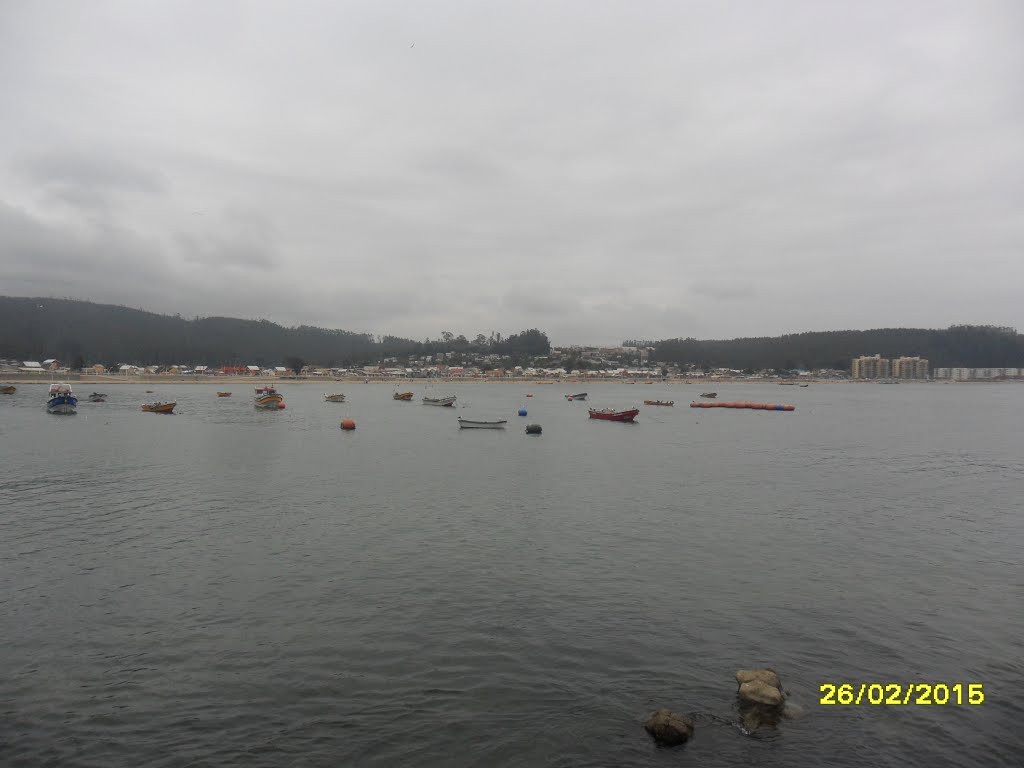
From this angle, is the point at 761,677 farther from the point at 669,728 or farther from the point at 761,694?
the point at 669,728

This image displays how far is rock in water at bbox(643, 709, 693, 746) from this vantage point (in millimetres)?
10148

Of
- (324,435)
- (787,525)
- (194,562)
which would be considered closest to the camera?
(194,562)

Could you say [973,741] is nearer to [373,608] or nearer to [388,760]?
[388,760]

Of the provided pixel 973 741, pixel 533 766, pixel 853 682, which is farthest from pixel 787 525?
pixel 533 766

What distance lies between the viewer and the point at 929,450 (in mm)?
52094

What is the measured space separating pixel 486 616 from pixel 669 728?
583cm

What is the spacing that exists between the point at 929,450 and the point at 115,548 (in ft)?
184

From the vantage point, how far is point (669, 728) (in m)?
10.2

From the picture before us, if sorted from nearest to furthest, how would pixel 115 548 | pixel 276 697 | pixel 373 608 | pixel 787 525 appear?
pixel 276 697, pixel 373 608, pixel 115 548, pixel 787 525

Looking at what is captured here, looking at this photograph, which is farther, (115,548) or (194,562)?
(115,548)

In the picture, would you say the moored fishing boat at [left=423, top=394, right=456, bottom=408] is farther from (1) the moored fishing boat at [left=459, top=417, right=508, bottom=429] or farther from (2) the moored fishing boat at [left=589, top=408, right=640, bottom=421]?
(1) the moored fishing boat at [left=459, top=417, right=508, bottom=429]

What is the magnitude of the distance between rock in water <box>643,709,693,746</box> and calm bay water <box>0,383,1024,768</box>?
0.62 ft
